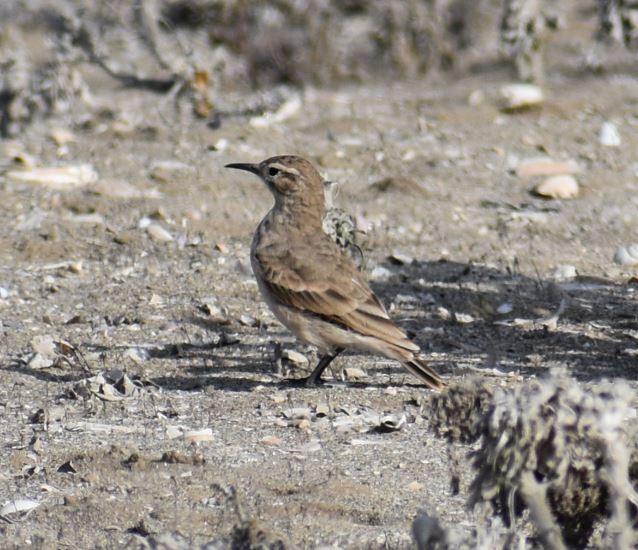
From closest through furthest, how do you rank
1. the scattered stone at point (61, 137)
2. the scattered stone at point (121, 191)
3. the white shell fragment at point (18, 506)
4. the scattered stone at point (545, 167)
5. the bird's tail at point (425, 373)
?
the white shell fragment at point (18, 506) → the bird's tail at point (425, 373) → the scattered stone at point (121, 191) → the scattered stone at point (545, 167) → the scattered stone at point (61, 137)

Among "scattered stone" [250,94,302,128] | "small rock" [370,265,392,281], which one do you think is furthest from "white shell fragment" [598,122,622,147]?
"small rock" [370,265,392,281]

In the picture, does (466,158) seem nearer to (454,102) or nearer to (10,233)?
(454,102)

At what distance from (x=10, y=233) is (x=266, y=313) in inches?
93.1

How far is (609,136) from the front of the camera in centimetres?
1191

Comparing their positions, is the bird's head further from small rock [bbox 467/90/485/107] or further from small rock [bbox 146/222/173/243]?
small rock [bbox 467/90/485/107]

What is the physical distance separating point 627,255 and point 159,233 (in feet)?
10.3

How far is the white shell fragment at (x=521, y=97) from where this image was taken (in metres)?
12.7

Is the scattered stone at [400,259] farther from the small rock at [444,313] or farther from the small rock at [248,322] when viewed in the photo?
the small rock at [248,322]

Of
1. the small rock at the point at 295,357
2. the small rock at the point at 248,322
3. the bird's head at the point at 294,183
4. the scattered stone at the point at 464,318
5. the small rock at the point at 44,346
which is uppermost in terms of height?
the bird's head at the point at 294,183

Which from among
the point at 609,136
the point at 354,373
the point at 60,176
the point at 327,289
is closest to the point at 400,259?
the point at 354,373

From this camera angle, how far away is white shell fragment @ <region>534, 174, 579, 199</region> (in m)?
10.7

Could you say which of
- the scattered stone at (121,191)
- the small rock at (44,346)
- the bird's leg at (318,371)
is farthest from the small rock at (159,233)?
the bird's leg at (318,371)

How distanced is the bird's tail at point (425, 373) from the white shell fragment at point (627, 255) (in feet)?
9.29

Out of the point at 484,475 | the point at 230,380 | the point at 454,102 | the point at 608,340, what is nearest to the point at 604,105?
the point at 454,102
